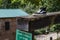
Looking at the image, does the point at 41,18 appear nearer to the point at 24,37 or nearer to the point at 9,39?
the point at 24,37

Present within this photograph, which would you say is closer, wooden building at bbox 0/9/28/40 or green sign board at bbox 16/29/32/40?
green sign board at bbox 16/29/32/40

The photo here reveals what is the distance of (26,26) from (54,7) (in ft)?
39.2

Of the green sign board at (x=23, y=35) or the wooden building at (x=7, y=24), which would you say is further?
the wooden building at (x=7, y=24)

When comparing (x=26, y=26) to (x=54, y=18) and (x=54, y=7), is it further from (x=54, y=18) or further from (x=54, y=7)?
(x=54, y=7)

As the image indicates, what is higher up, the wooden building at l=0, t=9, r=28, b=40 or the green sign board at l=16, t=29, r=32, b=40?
the green sign board at l=16, t=29, r=32, b=40

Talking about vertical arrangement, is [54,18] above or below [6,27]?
above

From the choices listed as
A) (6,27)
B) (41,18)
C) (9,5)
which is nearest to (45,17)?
(41,18)

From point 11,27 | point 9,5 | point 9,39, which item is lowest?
point 9,39

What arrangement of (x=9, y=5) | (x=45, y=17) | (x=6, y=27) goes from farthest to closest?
(x=9, y=5) → (x=6, y=27) → (x=45, y=17)

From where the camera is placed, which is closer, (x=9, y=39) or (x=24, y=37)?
(x=24, y=37)

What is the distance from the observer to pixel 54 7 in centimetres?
1567

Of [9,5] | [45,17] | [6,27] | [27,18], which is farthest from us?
[9,5]

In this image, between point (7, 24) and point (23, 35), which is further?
point (7, 24)

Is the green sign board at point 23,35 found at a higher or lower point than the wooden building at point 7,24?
higher
